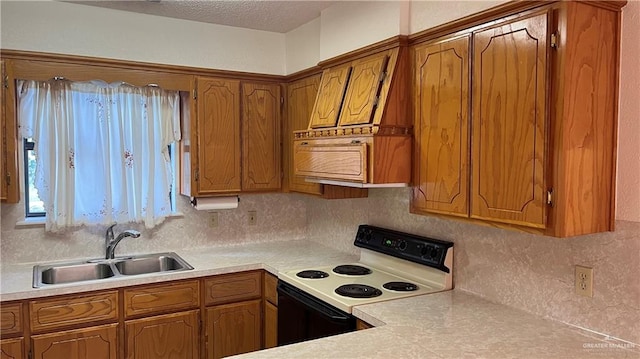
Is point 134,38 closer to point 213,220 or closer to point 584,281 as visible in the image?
point 213,220

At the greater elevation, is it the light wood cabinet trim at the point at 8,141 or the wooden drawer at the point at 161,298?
the light wood cabinet trim at the point at 8,141

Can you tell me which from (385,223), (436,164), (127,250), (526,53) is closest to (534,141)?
(526,53)

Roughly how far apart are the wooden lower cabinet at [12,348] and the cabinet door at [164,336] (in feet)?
1.69

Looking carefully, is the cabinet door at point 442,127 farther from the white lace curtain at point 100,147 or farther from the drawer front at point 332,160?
the white lace curtain at point 100,147

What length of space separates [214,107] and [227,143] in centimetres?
26

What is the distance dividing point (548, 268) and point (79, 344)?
2.42 meters

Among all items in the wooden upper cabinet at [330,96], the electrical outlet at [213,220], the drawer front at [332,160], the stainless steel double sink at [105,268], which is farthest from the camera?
the electrical outlet at [213,220]

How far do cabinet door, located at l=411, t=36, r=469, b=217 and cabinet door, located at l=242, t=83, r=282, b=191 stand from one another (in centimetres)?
145

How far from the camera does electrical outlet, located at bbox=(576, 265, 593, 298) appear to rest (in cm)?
186

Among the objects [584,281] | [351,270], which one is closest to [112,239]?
[351,270]

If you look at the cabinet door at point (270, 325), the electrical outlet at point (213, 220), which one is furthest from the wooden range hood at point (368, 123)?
the electrical outlet at point (213, 220)

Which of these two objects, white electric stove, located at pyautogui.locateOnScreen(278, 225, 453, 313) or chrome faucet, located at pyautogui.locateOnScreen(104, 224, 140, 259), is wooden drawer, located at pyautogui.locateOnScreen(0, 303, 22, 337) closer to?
chrome faucet, located at pyautogui.locateOnScreen(104, 224, 140, 259)

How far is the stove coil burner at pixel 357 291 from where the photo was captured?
7.79 ft

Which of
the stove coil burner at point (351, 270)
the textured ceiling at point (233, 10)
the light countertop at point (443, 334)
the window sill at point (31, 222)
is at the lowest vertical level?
the light countertop at point (443, 334)
